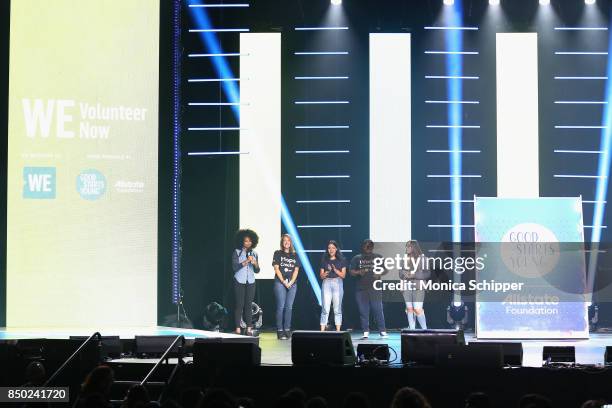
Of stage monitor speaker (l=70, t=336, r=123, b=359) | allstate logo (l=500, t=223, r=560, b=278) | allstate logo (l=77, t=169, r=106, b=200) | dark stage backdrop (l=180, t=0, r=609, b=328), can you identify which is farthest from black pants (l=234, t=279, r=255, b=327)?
stage monitor speaker (l=70, t=336, r=123, b=359)

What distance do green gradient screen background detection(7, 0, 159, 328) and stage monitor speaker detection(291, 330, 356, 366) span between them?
17.2 feet

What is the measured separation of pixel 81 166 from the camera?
A: 1189 cm

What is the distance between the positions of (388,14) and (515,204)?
3.44 meters

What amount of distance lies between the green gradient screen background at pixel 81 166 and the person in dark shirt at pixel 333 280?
2267mm

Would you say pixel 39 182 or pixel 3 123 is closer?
pixel 39 182

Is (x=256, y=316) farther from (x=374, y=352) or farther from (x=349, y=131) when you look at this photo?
(x=374, y=352)

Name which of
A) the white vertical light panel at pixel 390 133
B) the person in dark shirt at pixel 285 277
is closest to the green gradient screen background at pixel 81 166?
the person in dark shirt at pixel 285 277

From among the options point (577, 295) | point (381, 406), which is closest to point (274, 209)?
point (577, 295)

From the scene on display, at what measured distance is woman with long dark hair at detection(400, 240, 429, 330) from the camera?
468 inches

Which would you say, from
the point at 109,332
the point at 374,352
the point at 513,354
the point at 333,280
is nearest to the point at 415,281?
the point at 333,280

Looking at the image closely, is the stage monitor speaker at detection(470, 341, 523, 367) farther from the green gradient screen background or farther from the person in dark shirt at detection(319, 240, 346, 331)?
the green gradient screen background

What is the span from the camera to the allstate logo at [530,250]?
37.5ft

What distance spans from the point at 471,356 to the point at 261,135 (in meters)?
6.75

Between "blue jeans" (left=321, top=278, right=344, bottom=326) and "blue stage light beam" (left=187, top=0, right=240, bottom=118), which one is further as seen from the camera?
"blue stage light beam" (left=187, top=0, right=240, bottom=118)
